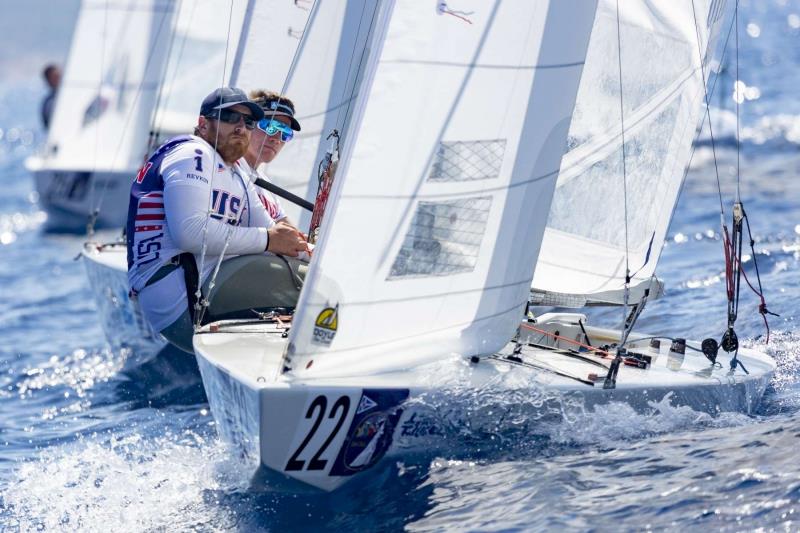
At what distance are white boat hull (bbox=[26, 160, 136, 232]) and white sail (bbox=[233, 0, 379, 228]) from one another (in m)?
5.71

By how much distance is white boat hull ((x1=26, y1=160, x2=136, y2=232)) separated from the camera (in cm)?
1245

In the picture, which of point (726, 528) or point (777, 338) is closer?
point (726, 528)

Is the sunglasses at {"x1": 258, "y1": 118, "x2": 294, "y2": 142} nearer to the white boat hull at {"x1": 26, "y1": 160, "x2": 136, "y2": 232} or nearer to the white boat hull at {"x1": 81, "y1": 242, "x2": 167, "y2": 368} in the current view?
the white boat hull at {"x1": 81, "y1": 242, "x2": 167, "y2": 368}

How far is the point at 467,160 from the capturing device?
4223 millimetres

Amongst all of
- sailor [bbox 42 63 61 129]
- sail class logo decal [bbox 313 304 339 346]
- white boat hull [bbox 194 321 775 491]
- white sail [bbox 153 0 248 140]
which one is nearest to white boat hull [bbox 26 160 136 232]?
white sail [bbox 153 0 248 140]

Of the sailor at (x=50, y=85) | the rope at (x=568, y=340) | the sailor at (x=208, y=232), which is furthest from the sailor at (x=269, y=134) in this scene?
the sailor at (x=50, y=85)

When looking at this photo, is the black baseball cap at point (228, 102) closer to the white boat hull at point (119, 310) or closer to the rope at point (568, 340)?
the rope at point (568, 340)

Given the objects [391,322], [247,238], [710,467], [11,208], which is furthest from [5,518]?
[11,208]

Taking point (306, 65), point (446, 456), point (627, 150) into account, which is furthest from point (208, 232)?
point (306, 65)

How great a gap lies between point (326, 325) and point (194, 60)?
7458 mm

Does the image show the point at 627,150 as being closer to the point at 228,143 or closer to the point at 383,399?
the point at 228,143

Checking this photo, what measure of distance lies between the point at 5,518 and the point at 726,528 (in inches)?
103

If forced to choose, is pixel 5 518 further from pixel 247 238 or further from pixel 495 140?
pixel 495 140

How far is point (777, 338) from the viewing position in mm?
5969
